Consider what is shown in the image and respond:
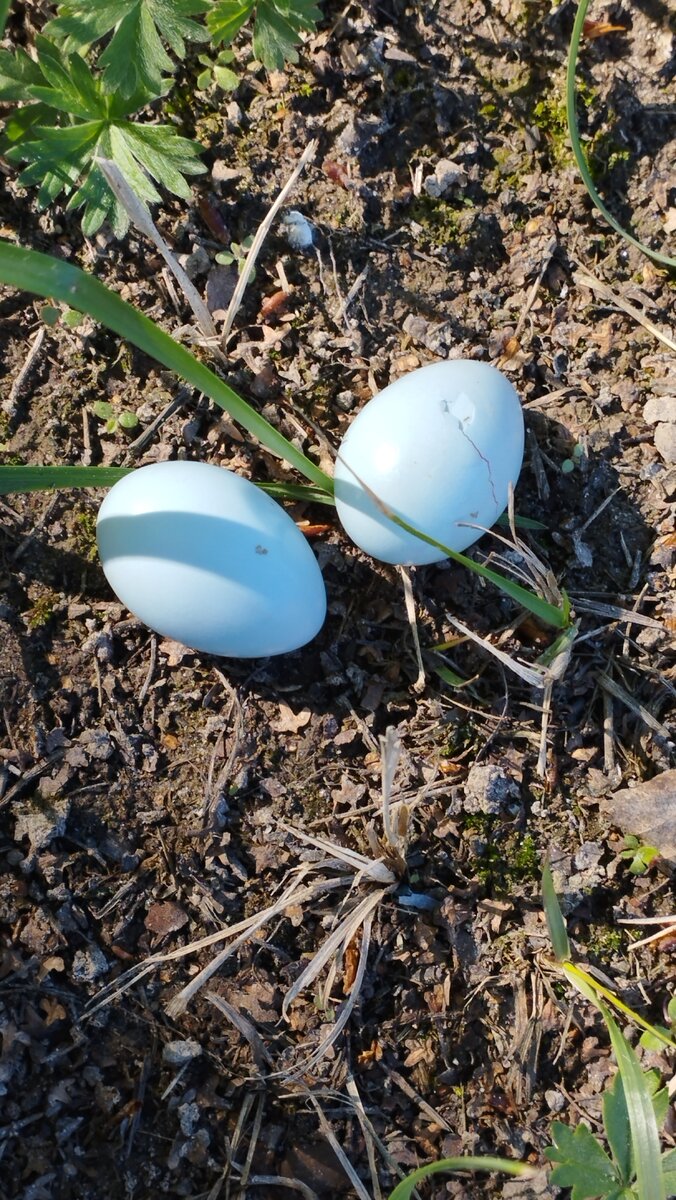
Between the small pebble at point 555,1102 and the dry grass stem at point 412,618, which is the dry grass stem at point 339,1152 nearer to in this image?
the small pebble at point 555,1102

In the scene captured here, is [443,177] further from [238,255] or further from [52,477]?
[52,477]

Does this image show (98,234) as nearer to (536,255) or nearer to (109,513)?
(109,513)

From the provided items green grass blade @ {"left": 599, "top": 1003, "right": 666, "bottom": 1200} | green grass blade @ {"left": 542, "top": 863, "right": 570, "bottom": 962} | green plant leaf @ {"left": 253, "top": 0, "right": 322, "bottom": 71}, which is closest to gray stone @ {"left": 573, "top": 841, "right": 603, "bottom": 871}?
green grass blade @ {"left": 542, "top": 863, "right": 570, "bottom": 962}

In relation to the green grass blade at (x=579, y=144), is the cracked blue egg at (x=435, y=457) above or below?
below

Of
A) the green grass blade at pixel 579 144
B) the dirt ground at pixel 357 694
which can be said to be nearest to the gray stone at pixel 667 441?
the dirt ground at pixel 357 694

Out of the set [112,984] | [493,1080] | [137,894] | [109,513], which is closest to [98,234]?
[109,513]
